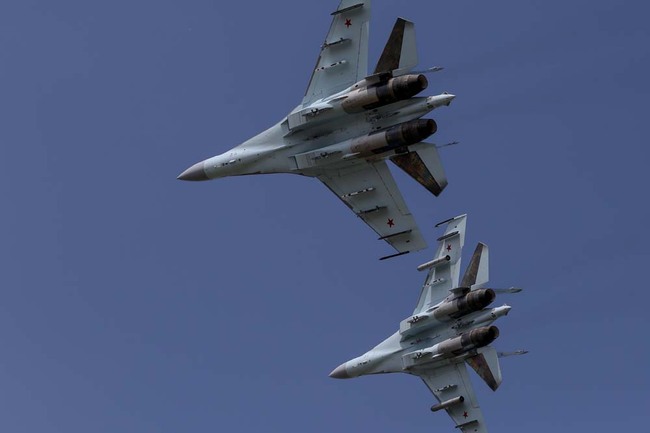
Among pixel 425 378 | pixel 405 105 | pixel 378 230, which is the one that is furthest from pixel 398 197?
pixel 425 378

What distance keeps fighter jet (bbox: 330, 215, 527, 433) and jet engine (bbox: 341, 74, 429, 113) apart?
9.14m

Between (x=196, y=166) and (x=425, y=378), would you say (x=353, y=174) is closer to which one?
(x=196, y=166)

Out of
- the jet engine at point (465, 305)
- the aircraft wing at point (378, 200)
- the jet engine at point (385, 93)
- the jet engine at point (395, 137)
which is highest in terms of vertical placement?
the jet engine at point (385, 93)

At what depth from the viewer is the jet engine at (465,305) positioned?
2122 inches

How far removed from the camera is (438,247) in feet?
192

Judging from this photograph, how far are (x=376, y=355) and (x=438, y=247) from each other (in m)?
4.93

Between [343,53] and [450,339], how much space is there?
1252 cm

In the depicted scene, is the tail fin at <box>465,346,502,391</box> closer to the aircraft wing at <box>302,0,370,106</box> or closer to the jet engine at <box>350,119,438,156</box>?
the jet engine at <box>350,119,438,156</box>

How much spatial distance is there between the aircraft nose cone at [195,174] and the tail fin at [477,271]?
10902 mm

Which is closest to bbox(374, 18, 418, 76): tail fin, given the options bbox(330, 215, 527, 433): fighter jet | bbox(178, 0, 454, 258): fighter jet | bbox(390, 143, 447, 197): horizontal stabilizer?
bbox(178, 0, 454, 258): fighter jet

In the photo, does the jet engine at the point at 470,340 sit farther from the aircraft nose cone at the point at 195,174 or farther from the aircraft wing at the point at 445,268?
the aircraft nose cone at the point at 195,174

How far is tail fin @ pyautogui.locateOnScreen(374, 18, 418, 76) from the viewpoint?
48688 millimetres

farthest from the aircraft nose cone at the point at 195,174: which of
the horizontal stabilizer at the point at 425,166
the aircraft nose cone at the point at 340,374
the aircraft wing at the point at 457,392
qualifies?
the aircraft wing at the point at 457,392

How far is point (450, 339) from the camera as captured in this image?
5625cm
